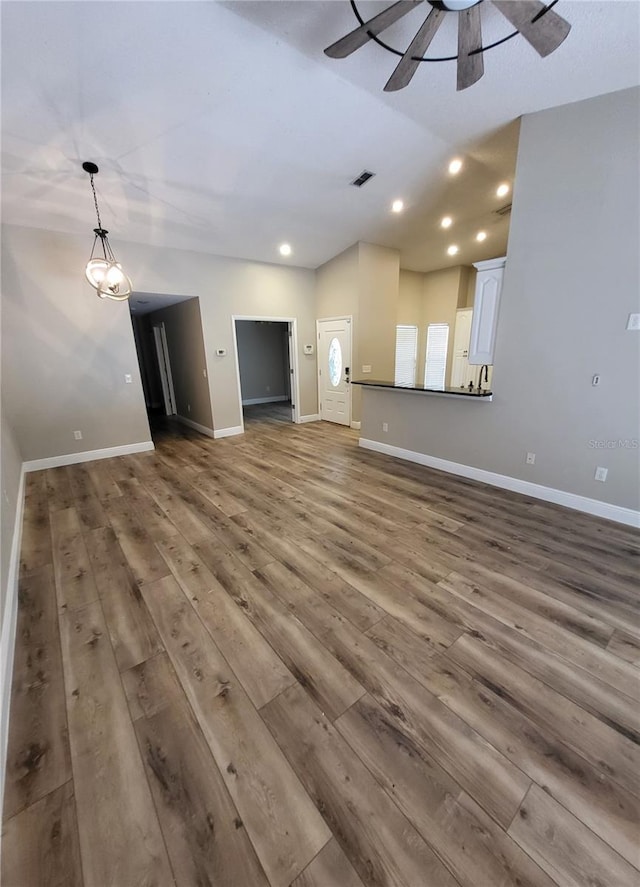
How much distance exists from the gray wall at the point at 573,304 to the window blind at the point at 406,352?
14.4 feet

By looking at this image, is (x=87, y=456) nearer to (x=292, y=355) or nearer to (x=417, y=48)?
(x=292, y=355)

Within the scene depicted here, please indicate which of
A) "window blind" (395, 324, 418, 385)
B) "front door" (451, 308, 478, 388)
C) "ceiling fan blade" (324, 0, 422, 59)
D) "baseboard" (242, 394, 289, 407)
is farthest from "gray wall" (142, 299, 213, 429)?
"front door" (451, 308, 478, 388)

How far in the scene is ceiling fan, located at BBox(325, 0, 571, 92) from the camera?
1.58 m

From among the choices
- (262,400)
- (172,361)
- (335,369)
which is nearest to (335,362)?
(335,369)

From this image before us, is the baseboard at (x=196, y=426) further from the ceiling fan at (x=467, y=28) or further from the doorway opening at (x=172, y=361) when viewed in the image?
the ceiling fan at (x=467, y=28)

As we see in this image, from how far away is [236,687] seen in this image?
155cm

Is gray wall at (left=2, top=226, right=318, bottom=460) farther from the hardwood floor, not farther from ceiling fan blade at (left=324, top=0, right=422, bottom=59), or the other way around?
ceiling fan blade at (left=324, top=0, right=422, bottom=59)

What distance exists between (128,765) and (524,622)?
1999 millimetres

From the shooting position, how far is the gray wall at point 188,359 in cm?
563

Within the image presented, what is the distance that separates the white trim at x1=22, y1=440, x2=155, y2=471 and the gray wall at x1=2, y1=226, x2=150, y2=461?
68mm

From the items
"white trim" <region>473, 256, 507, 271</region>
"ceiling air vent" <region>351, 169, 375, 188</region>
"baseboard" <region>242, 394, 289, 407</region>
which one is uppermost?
"ceiling air vent" <region>351, 169, 375, 188</region>

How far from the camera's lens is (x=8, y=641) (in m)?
1.73

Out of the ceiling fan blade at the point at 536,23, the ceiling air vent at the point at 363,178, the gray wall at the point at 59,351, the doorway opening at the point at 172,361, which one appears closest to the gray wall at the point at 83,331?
the gray wall at the point at 59,351

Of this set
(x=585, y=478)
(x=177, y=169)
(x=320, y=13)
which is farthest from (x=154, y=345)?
(x=585, y=478)
